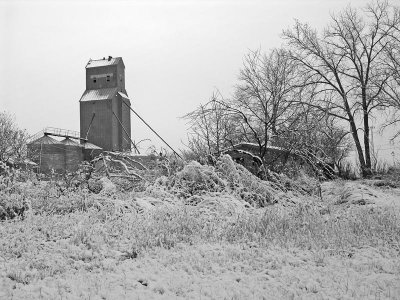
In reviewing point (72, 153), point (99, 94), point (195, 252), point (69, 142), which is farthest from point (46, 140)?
point (195, 252)

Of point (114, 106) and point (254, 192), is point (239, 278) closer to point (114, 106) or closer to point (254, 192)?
point (254, 192)

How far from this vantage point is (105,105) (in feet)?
117

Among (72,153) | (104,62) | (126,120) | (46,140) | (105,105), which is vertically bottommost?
(72,153)

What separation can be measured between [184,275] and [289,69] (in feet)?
70.6

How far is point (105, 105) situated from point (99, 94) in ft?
6.30

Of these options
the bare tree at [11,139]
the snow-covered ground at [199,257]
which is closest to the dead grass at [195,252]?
the snow-covered ground at [199,257]

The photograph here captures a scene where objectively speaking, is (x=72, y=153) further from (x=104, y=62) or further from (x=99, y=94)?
(x=104, y=62)

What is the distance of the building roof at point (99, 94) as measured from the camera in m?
35.8

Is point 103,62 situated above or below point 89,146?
above

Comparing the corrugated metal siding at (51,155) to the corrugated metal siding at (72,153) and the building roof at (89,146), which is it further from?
the building roof at (89,146)

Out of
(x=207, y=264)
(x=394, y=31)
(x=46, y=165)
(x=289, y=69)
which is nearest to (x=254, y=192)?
(x=207, y=264)

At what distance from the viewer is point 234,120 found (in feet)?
48.2

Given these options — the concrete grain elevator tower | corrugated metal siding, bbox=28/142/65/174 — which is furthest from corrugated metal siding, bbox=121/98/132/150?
corrugated metal siding, bbox=28/142/65/174

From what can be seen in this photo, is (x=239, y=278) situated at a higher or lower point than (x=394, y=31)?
Result: lower
